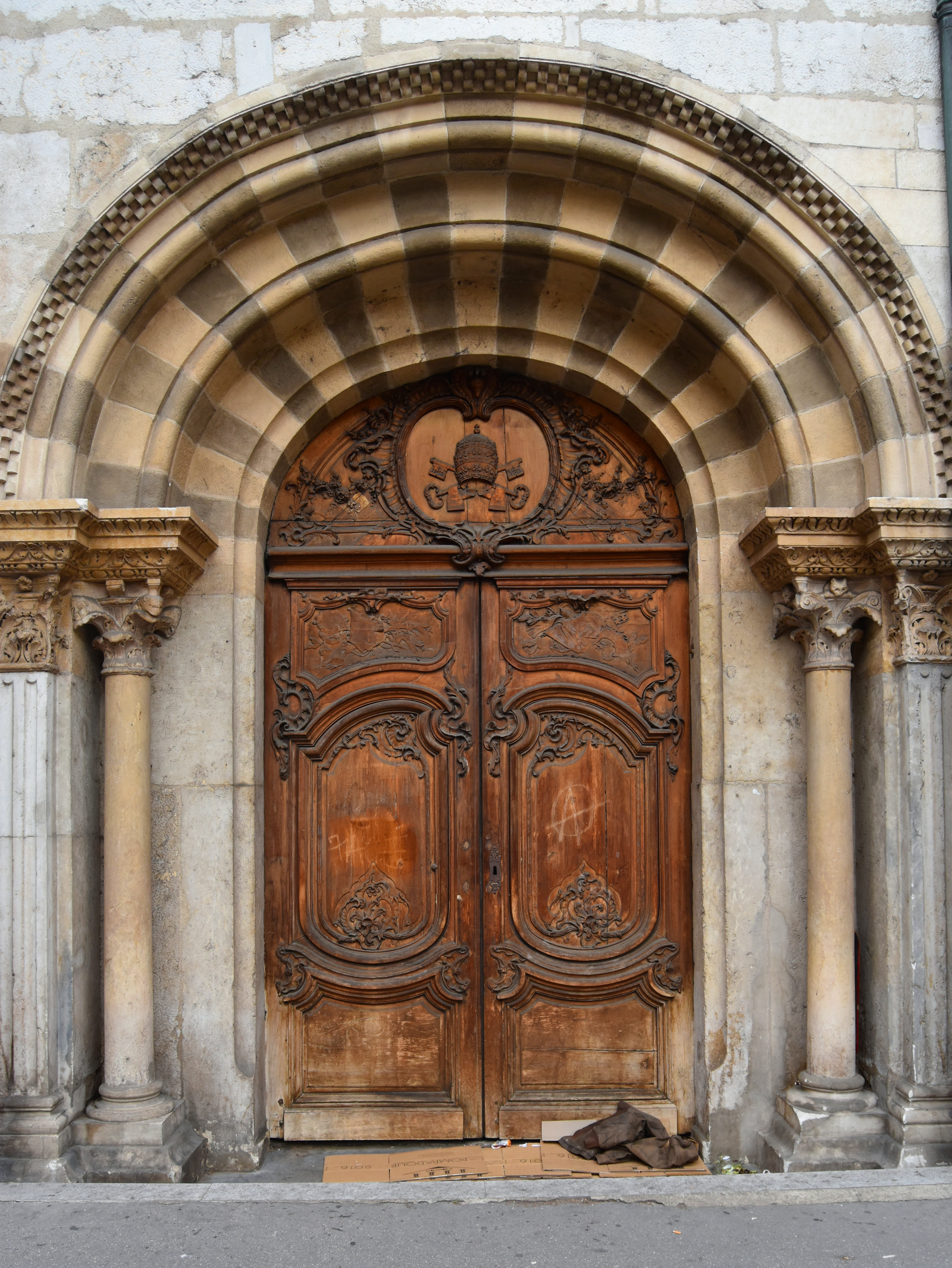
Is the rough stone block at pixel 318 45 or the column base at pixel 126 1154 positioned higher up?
the rough stone block at pixel 318 45

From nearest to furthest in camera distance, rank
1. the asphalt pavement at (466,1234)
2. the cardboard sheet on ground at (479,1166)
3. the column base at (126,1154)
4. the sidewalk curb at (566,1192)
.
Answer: the asphalt pavement at (466,1234) → the sidewalk curb at (566,1192) → the column base at (126,1154) → the cardboard sheet on ground at (479,1166)

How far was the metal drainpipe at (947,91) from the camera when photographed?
165 inches

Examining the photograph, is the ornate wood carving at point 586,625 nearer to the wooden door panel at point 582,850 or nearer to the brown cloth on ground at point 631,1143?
the wooden door panel at point 582,850

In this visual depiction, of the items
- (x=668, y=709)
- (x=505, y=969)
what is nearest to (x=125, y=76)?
(x=668, y=709)

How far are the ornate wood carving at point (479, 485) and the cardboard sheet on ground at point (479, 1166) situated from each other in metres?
2.49

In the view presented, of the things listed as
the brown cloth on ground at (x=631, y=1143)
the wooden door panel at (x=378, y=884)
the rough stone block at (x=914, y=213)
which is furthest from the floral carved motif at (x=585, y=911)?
the rough stone block at (x=914, y=213)

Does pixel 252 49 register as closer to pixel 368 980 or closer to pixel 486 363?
pixel 486 363

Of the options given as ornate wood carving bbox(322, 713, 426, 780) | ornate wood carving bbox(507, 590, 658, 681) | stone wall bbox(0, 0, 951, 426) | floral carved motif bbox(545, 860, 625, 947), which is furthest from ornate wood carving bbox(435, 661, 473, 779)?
stone wall bbox(0, 0, 951, 426)

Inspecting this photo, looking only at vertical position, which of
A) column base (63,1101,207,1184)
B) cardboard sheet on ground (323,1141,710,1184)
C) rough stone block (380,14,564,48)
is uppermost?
rough stone block (380,14,564,48)

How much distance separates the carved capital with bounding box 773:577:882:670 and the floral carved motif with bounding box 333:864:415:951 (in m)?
2.01

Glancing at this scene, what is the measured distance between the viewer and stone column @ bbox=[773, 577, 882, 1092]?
4191 millimetres

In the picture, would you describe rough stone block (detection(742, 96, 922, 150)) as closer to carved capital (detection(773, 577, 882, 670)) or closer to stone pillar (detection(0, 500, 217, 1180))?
carved capital (detection(773, 577, 882, 670))

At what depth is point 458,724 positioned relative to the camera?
4766 millimetres

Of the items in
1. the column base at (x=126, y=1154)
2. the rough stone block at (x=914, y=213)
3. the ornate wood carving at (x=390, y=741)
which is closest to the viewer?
the column base at (x=126, y=1154)
